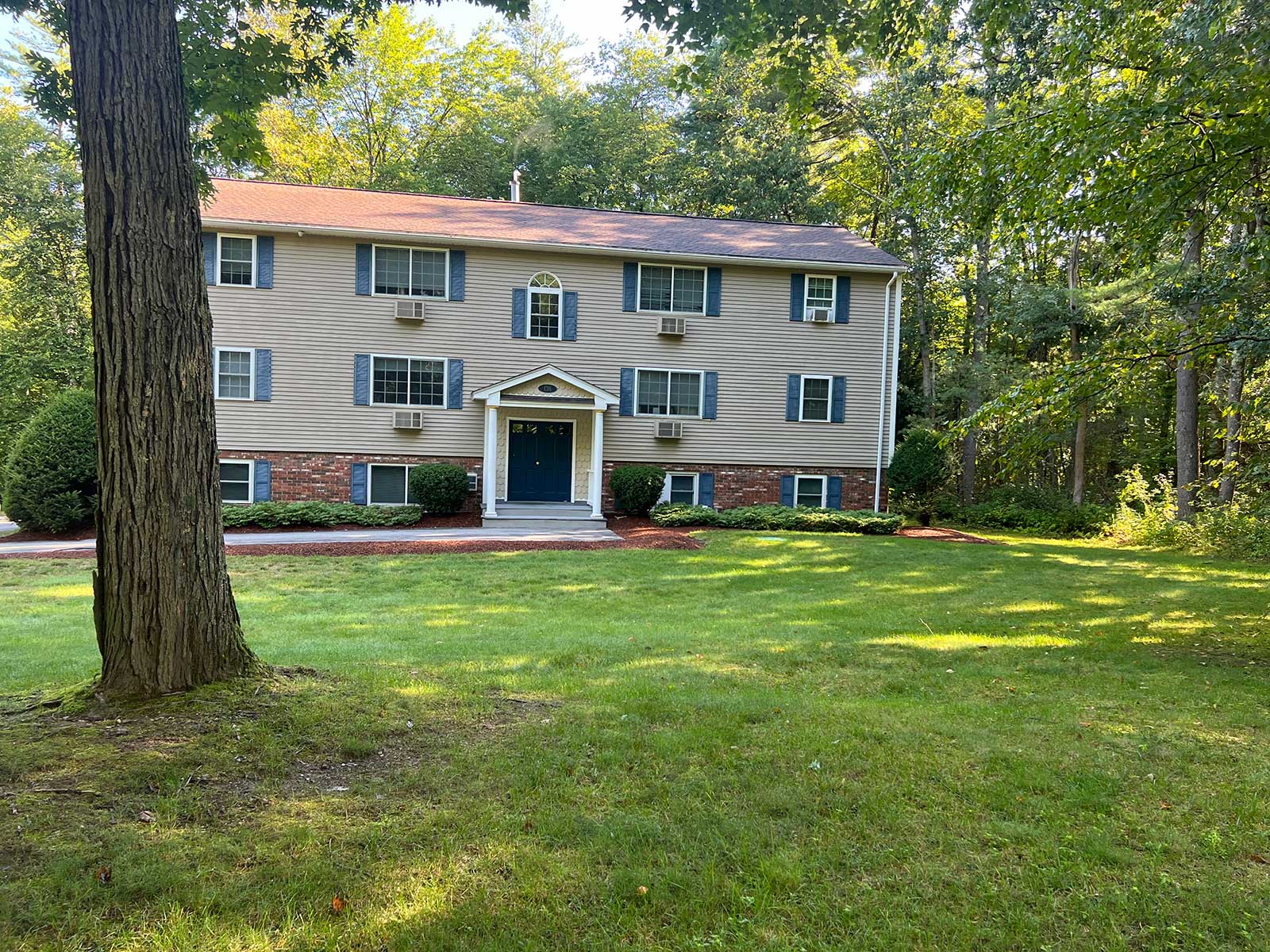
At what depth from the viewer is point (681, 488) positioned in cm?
1842

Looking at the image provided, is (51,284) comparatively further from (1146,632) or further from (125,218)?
(1146,632)

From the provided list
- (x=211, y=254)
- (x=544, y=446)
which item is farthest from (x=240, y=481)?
(x=544, y=446)

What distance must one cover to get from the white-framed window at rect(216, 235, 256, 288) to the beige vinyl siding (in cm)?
27

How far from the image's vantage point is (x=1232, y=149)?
6.02 m

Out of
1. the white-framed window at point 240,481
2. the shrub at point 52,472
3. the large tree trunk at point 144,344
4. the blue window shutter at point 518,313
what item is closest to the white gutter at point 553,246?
the blue window shutter at point 518,313

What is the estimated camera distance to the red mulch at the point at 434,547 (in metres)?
12.1

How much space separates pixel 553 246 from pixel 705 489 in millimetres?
6772

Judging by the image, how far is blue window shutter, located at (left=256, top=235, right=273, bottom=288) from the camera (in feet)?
54.9

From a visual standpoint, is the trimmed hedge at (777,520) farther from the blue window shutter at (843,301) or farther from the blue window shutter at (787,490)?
the blue window shutter at (843,301)

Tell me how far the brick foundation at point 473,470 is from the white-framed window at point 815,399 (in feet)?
4.12

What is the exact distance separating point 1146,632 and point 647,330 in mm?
13073

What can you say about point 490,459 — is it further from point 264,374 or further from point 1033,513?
point 1033,513

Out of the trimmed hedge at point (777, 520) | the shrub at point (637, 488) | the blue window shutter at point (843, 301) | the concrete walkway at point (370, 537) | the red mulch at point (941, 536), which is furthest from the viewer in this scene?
the blue window shutter at point (843, 301)

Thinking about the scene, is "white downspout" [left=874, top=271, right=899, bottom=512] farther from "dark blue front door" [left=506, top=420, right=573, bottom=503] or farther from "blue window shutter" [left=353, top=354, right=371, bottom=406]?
"blue window shutter" [left=353, top=354, right=371, bottom=406]
